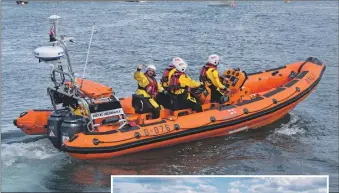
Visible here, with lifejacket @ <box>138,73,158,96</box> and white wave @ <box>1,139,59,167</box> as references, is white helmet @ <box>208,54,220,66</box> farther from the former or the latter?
white wave @ <box>1,139,59,167</box>

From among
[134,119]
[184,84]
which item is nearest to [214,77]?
[184,84]

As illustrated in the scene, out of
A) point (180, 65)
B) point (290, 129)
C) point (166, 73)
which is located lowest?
point (290, 129)

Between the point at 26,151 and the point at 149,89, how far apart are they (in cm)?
138

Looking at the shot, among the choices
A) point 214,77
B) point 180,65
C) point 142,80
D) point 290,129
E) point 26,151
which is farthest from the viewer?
point 290,129

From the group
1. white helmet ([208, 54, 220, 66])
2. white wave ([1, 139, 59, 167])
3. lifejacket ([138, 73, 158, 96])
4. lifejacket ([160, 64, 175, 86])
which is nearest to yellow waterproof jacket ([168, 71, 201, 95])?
lifejacket ([160, 64, 175, 86])

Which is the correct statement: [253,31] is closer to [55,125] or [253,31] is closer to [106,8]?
[106,8]

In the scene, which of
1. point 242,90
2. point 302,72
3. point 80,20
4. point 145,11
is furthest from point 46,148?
point 145,11

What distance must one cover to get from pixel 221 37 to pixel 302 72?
5.65 meters

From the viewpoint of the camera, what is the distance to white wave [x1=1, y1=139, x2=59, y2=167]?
18.2ft

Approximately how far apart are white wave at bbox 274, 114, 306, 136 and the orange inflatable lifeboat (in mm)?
147

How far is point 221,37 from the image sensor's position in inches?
501

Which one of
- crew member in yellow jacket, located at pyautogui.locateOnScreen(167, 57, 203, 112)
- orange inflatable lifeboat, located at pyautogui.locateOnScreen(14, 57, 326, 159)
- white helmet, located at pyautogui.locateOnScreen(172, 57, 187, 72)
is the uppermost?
white helmet, located at pyautogui.locateOnScreen(172, 57, 187, 72)

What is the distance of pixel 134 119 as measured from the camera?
5.91 meters

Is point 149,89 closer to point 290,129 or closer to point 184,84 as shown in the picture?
point 184,84
